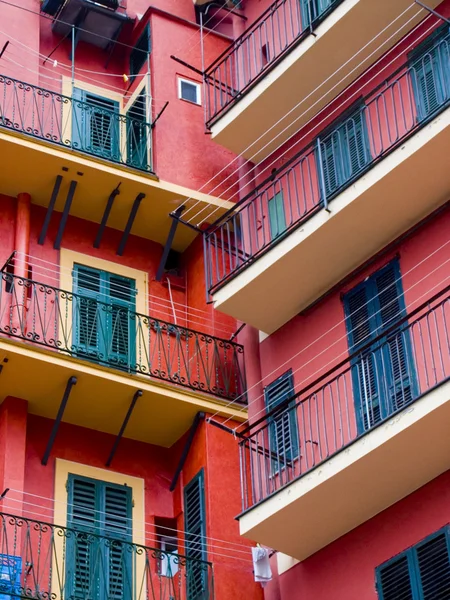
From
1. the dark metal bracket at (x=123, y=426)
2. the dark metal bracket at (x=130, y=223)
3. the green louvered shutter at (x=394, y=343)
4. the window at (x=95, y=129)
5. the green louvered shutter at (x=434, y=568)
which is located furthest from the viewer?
the window at (x=95, y=129)

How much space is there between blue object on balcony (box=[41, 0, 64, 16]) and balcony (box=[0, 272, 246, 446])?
4933mm

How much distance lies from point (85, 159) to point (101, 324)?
7.96 feet

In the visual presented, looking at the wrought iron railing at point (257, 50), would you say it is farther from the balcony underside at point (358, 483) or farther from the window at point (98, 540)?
the balcony underside at point (358, 483)

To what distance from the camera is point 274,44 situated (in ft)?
73.7

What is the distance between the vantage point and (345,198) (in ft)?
61.5

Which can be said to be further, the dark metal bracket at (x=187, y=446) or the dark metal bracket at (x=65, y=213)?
the dark metal bracket at (x=65, y=213)

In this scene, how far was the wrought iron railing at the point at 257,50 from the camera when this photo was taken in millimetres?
21688

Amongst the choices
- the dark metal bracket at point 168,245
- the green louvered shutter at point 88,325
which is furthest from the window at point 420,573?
the dark metal bracket at point 168,245

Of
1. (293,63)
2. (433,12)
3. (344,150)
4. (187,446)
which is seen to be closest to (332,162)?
(344,150)

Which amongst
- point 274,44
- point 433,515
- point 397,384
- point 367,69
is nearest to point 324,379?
point 397,384

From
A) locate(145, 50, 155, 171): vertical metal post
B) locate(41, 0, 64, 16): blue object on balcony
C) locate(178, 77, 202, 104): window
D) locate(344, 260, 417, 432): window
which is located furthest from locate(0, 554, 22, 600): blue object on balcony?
locate(41, 0, 64, 16): blue object on balcony

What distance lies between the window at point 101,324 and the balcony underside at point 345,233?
1456 mm

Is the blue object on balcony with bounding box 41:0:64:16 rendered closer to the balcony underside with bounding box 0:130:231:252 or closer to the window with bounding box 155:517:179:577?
the balcony underside with bounding box 0:130:231:252

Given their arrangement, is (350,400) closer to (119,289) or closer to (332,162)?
(332,162)
